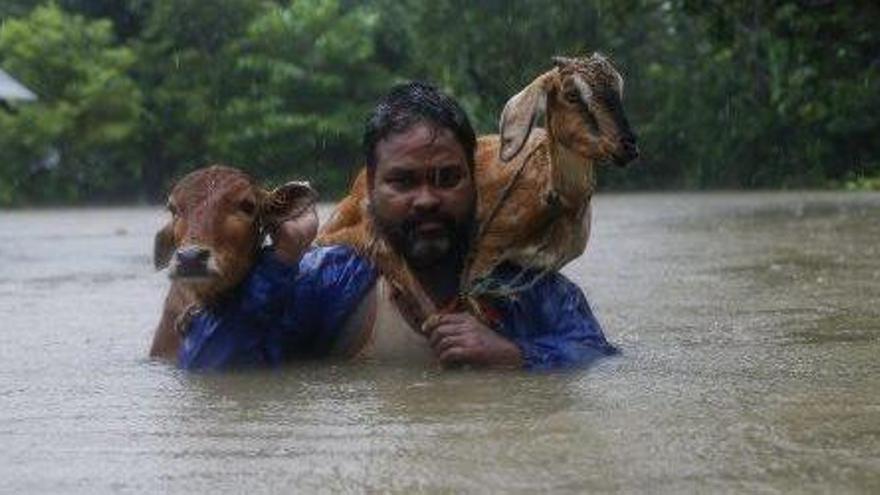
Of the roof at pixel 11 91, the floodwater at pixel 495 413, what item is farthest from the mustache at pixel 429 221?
the roof at pixel 11 91

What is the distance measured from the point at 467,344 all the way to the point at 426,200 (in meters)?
0.38

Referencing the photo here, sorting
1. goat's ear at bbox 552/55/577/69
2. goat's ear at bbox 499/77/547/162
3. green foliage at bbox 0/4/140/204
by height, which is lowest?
green foliage at bbox 0/4/140/204

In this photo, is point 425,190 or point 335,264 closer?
point 425,190

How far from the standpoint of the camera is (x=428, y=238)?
14.0 ft

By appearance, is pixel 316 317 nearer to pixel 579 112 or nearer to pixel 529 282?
pixel 529 282

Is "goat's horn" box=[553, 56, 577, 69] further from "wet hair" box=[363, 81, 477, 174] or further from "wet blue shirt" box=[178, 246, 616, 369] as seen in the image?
"wet blue shirt" box=[178, 246, 616, 369]

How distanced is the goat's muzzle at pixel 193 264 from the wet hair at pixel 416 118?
522mm

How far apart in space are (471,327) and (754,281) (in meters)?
3.52

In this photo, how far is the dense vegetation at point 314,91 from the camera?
33594 millimetres

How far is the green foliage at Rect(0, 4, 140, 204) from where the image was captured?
3462 centimetres

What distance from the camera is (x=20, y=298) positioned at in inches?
316

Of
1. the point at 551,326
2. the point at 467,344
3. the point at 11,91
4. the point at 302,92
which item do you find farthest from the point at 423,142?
the point at 302,92

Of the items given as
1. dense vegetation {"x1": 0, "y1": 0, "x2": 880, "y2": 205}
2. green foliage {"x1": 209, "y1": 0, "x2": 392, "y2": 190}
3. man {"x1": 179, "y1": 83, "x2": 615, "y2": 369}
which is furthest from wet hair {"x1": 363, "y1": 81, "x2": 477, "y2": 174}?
green foliage {"x1": 209, "y1": 0, "x2": 392, "y2": 190}

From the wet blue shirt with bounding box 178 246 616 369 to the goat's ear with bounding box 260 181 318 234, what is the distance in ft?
0.32
